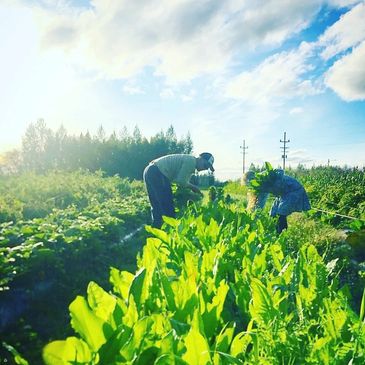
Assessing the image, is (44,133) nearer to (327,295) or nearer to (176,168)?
(176,168)

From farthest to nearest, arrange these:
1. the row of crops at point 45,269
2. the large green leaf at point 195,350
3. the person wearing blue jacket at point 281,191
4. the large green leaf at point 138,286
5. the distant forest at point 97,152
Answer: the distant forest at point 97,152
the person wearing blue jacket at point 281,191
the row of crops at point 45,269
the large green leaf at point 138,286
the large green leaf at point 195,350

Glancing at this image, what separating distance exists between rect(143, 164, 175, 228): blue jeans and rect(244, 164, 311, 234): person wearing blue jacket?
4.87 feet

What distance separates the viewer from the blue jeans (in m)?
6.48

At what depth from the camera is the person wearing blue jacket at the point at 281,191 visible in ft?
20.0

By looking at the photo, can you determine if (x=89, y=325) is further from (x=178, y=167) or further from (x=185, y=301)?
(x=178, y=167)

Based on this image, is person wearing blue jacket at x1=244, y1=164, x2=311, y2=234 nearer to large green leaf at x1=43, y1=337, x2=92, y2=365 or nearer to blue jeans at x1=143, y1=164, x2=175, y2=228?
blue jeans at x1=143, y1=164, x2=175, y2=228

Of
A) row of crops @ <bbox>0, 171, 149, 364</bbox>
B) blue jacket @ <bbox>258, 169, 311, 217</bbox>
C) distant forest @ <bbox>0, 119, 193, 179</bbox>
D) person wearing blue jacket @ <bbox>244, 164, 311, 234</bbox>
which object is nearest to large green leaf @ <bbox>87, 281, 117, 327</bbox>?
row of crops @ <bbox>0, 171, 149, 364</bbox>

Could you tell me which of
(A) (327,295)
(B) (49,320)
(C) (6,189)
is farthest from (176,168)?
(C) (6,189)

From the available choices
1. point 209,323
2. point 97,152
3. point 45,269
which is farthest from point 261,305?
point 97,152

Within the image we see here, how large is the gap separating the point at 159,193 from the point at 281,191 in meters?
2.15

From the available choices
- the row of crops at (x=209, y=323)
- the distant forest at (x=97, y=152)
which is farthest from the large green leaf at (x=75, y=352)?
the distant forest at (x=97, y=152)

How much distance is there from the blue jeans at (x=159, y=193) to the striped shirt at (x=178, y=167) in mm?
102

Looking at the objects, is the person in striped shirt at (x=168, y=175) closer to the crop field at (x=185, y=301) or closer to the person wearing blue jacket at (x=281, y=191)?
the person wearing blue jacket at (x=281, y=191)

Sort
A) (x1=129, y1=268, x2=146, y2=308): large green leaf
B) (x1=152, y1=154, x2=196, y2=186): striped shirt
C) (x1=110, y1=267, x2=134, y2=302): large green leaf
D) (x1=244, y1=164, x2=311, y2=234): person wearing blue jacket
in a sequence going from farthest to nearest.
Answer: (x1=152, y1=154, x2=196, y2=186): striped shirt < (x1=244, y1=164, x2=311, y2=234): person wearing blue jacket < (x1=110, y1=267, x2=134, y2=302): large green leaf < (x1=129, y1=268, x2=146, y2=308): large green leaf
